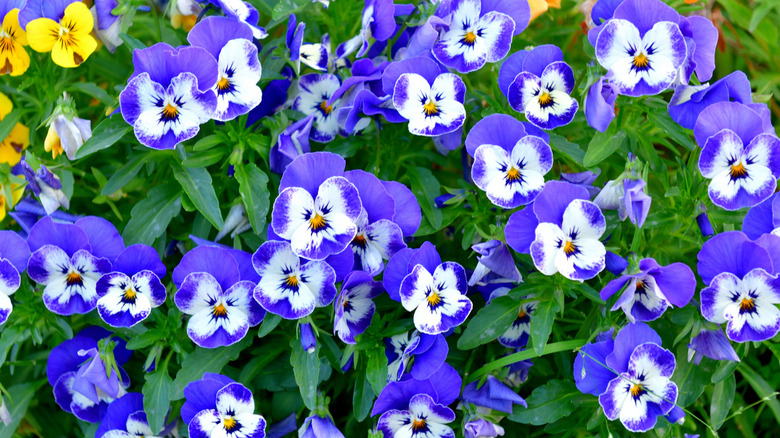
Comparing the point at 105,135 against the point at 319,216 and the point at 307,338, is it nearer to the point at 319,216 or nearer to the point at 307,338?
the point at 319,216

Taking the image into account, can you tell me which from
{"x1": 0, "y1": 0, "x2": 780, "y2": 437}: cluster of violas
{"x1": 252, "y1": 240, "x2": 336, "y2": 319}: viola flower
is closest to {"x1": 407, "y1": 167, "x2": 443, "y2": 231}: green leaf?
{"x1": 0, "y1": 0, "x2": 780, "y2": 437}: cluster of violas

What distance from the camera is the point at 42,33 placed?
185cm

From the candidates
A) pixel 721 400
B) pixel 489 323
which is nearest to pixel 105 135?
pixel 489 323

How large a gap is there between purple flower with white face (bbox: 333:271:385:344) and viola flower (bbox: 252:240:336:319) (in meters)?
0.04

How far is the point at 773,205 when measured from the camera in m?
1.67

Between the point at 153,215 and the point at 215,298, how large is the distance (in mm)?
335

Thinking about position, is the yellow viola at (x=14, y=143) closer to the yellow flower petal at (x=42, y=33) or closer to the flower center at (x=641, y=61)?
the yellow flower petal at (x=42, y=33)

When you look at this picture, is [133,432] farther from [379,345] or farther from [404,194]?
[404,194]

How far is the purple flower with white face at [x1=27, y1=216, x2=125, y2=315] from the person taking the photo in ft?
5.76

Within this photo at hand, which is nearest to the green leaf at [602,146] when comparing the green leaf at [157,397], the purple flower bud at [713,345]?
the purple flower bud at [713,345]

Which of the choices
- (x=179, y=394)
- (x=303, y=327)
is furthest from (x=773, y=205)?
(x=179, y=394)

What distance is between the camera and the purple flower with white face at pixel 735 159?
163 cm

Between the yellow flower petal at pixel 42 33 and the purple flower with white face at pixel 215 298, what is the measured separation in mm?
693

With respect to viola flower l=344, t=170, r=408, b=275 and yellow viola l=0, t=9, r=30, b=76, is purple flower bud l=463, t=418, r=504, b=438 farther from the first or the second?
yellow viola l=0, t=9, r=30, b=76
